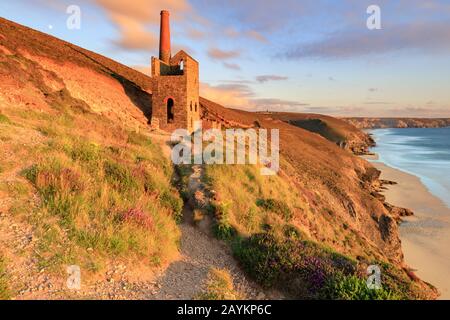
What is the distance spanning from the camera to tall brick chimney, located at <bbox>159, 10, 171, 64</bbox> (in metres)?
34.7

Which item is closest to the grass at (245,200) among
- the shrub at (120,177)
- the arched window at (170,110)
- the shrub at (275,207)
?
the shrub at (275,207)

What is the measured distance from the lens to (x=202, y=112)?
48.2m

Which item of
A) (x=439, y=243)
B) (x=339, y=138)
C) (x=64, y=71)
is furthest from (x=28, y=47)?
(x=339, y=138)

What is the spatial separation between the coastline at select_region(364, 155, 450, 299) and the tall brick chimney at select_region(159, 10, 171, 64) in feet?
94.7

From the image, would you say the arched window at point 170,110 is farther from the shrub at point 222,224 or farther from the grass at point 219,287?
the grass at point 219,287

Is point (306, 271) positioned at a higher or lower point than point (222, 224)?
lower

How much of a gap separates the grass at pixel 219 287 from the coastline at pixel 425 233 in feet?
47.6

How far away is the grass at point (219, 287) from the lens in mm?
6914

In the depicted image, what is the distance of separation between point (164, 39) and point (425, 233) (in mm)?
31488

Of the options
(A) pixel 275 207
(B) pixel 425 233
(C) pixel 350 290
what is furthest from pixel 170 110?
(C) pixel 350 290

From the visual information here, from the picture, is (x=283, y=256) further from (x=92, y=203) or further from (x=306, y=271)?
(x=92, y=203)

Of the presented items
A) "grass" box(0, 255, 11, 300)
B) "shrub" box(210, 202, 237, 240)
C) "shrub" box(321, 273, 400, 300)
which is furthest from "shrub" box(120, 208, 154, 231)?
"shrub" box(321, 273, 400, 300)

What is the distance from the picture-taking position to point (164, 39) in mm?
34875
